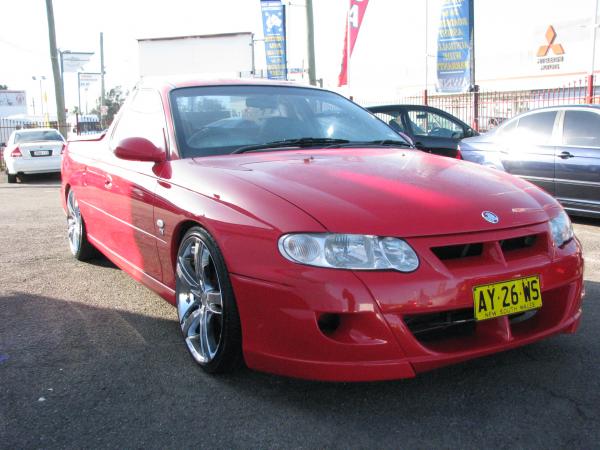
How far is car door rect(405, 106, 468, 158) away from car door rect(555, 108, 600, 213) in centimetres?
253

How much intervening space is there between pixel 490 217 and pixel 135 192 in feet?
6.80

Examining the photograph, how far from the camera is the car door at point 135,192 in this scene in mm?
3496

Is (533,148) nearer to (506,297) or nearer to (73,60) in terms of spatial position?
(506,297)

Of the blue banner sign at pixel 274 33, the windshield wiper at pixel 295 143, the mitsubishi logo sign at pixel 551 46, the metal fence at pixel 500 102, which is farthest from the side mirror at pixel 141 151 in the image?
the mitsubishi logo sign at pixel 551 46

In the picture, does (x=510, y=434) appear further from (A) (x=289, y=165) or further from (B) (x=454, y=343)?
(A) (x=289, y=165)

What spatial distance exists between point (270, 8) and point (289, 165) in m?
19.6

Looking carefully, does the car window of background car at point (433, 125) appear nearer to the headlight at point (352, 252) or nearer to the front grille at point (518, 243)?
the front grille at point (518, 243)

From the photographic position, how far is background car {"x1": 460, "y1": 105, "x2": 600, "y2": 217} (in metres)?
6.71

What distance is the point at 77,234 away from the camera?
534cm

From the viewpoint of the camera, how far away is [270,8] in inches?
838

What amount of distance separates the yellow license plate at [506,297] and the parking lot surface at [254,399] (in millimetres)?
423

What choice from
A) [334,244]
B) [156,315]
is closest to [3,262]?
[156,315]

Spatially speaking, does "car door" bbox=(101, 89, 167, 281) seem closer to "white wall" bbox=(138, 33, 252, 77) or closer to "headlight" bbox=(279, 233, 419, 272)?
"headlight" bbox=(279, 233, 419, 272)

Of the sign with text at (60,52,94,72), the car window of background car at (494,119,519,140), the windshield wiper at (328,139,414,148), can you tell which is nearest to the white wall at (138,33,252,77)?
the sign with text at (60,52,94,72)
